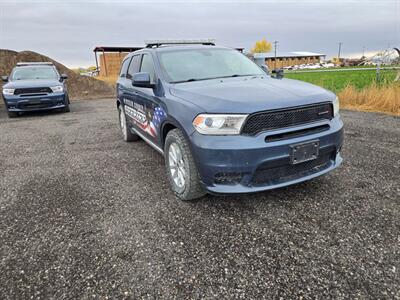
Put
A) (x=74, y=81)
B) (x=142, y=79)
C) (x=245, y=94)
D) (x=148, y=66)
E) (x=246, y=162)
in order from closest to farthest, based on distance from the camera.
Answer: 1. (x=246, y=162)
2. (x=245, y=94)
3. (x=142, y=79)
4. (x=148, y=66)
5. (x=74, y=81)

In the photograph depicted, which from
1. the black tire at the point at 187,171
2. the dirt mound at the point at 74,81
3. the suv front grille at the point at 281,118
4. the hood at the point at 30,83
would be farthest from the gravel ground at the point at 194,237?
the dirt mound at the point at 74,81

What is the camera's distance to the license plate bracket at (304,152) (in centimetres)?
263

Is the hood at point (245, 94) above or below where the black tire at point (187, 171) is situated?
above

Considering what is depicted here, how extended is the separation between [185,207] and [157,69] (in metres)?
1.81

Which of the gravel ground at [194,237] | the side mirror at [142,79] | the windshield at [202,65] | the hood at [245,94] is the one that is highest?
the windshield at [202,65]

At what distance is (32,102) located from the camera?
371 inches

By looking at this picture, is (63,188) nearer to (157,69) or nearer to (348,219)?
(157,69)

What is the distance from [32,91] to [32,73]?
149cm

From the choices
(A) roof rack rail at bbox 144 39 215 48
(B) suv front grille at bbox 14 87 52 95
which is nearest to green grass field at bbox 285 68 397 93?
(A) roof rack rail at bbox 144 39 215 48

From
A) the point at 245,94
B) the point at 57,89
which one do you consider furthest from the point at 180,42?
the point at 57,89

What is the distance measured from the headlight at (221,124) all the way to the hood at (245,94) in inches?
2.1

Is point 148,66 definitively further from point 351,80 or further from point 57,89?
point 351,80

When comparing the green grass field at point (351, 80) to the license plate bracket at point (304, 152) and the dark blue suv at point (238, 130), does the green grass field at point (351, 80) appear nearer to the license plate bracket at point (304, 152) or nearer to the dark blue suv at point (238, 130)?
the dark blue suv at point (238, 130)

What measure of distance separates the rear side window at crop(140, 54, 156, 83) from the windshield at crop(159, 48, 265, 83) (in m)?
0.18
